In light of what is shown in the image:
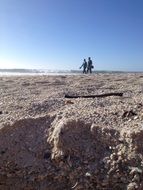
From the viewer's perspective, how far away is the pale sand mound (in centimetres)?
361

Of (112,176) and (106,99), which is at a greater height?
(106,99)

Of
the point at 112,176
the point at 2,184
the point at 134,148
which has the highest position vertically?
the point at 134,148

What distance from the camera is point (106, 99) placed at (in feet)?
18.8

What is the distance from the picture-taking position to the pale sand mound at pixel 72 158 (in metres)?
3.61

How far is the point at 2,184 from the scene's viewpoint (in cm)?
395

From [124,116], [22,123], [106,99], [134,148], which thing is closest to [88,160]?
[134,148]

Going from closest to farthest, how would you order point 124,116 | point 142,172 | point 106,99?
point 142,172 → point 124,116 → point 106,99

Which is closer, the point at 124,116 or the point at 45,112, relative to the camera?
the point at 124,116

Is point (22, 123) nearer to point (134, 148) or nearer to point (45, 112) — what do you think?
point (45, 112)

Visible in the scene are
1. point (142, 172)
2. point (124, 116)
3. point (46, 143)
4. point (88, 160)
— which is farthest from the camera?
point (124, 116)

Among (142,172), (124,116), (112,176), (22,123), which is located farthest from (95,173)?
(22,123)

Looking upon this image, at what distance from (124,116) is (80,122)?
647 millimetres

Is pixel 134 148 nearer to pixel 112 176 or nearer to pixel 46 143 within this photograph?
pixel 112 176

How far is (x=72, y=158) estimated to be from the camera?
3.89 meters
